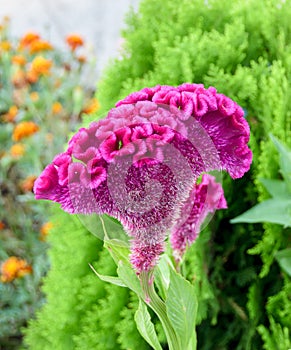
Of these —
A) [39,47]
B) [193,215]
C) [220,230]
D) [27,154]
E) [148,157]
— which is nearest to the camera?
[148,157]

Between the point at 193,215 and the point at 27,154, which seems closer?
the point at 193,215

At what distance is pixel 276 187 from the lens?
0.92 metres

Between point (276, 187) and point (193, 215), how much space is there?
10.1 inches

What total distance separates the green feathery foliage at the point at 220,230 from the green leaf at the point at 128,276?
0.31m

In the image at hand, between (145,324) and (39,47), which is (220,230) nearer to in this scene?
(145,324)

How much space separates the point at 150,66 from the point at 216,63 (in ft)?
0.51

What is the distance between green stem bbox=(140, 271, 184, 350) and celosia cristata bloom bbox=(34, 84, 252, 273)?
5cm

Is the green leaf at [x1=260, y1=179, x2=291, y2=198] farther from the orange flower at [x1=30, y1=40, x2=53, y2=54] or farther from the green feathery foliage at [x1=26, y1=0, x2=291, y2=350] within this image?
the orange flower at [x1=30, y1=40, x2=53, y2=54]

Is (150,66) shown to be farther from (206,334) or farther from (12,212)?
(12,212)

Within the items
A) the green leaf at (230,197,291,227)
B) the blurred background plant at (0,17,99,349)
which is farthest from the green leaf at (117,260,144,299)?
the blurred background plant at (0,17,99,349)

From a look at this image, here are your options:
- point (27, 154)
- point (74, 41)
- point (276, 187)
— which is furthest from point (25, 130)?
point (276, 187)

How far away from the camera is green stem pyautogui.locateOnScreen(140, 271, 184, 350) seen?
607mm

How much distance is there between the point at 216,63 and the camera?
1038 mm

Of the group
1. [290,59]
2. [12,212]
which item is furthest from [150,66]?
[12,212]
